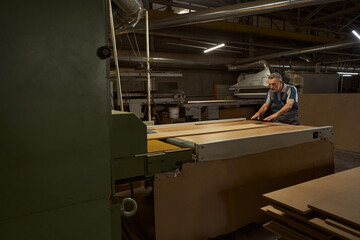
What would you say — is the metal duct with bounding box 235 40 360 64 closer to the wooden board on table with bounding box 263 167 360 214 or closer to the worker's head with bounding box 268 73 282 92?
the worker's head with bounding box 268 73 282 92

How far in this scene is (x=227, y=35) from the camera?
24.5ft

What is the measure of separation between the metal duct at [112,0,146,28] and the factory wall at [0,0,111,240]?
0.72m

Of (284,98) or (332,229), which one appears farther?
(284,98)

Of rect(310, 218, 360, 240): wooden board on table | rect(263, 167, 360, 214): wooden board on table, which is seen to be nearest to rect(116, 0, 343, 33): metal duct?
rect(263, 167, 360, 214): wooden board on table

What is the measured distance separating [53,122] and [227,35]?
24.3 feet

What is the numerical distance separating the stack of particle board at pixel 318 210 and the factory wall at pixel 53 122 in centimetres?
99

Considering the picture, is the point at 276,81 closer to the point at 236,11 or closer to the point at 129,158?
the point at 236,11

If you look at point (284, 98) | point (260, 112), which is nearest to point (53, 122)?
point (260, 112)

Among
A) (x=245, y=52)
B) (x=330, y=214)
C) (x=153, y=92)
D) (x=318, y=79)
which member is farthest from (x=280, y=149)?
(x=245, y=52)

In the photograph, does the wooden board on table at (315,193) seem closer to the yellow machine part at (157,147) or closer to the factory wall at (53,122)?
the yellow machine part at (157,147)

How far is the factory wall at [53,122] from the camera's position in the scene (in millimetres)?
795

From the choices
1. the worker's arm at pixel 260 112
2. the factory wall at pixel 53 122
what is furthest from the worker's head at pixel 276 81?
the factory wall at pixel 53 122

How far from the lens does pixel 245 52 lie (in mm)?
7863

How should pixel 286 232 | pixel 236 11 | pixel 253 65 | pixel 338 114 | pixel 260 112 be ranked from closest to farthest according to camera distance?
pixel 286 232 → pixel 260 112 → pixel 236 11 → pixel 338 114 → pixel 253 65
